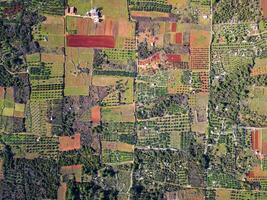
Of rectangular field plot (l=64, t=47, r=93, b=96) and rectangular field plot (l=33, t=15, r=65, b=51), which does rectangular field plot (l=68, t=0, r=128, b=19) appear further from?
rectangular field plot (l=64, t=47, r=93, b=96)

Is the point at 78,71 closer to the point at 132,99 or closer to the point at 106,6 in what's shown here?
the point at 132,99

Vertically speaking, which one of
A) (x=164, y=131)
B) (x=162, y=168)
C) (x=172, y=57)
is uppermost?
(x=172, y=57)

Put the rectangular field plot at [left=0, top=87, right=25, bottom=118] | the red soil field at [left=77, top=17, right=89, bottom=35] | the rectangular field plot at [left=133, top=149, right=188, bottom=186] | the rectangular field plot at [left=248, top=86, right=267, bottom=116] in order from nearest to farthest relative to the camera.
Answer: the rectangular field plot at [left=248, top=86, right=267, bottom=116], the rectangular field plot at [left=133, top=149, right=188, bottom=186], the rectangular field plot at [left=0, top=87, right=25, bottom=118], the red soil field at [left=77, top=17, right=89, bottom=35]

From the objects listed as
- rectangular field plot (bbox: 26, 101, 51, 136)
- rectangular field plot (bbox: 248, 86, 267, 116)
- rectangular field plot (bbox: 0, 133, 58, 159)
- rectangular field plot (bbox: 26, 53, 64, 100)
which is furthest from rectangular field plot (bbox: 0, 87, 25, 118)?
rectangular field plot (bbox: 248, 86, 267, 116)

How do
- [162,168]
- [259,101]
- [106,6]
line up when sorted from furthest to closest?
[106,6] → [162,168] → [259,101]

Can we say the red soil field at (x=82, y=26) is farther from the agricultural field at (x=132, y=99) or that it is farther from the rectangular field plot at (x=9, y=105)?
the rectangular field plot at (x=9, y=105)

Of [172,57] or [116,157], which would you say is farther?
[172,57]

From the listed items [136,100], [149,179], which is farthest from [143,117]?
[149,179]

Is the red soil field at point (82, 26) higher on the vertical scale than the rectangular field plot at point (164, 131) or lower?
higher

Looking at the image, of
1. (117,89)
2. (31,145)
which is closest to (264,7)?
(117,89)

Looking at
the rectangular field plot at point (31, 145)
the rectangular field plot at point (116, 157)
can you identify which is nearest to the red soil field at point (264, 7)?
the rectangular field plot at point (116, 157)

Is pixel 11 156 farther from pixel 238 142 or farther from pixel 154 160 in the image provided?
pixel 238 142

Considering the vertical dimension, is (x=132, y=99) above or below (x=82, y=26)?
below
